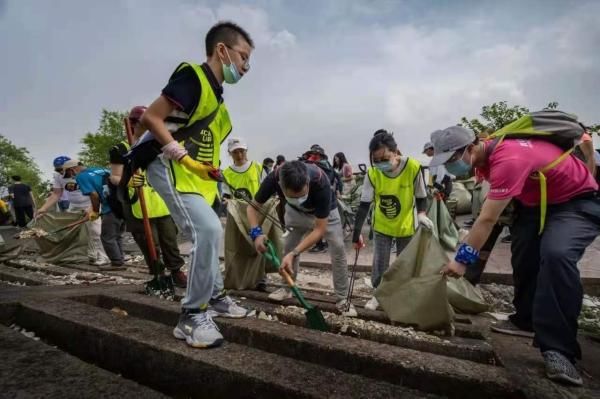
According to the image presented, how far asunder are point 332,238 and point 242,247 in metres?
0.93

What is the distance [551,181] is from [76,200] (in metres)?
6.43

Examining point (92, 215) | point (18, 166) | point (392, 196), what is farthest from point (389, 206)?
point (18, 166)

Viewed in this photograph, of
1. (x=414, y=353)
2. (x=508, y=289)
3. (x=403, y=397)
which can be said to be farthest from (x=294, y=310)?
(x=508, y=289)

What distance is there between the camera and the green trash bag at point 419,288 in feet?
8.06

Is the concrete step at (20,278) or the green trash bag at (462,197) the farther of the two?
the green trash bag at (462,197)

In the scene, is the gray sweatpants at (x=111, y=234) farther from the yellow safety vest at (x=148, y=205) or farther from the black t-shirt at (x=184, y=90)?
the black t-shirt at (x=184, y=90)

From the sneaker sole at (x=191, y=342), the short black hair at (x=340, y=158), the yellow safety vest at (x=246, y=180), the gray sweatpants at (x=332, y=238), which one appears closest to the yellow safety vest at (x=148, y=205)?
the gray sweatpants at (x=332, y=238)

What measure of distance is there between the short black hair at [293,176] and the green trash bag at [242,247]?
0.82m

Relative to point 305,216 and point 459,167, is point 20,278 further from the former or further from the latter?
point 459,167

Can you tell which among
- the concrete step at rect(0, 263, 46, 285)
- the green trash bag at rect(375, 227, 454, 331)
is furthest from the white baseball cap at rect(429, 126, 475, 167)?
the concrete step at rect(0, 263, 46, 285)

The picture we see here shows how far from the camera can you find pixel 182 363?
177 cm

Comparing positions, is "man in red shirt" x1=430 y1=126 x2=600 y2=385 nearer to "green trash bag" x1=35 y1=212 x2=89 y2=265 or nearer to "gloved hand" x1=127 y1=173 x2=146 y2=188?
"gloved hand" x1=127 y1=173 x2=146 y2=188

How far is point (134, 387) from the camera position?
1494 millimetres

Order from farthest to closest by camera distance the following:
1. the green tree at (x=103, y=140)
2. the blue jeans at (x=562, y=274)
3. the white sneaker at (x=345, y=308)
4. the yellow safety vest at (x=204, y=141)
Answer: the green tree at (x=103, y=140) → the white sneaker at (x=345, y=308) → the yellow safety vest at (x=204, y=141) → the blue jeans at (x=562, y=274)
